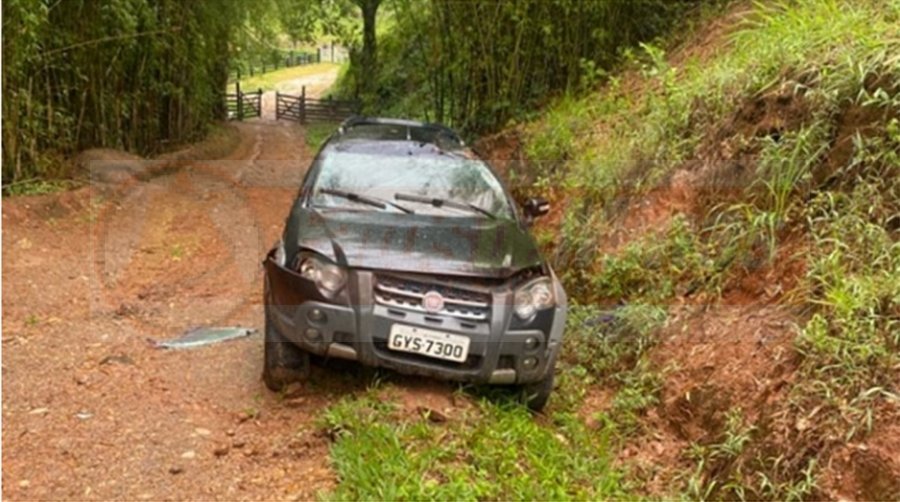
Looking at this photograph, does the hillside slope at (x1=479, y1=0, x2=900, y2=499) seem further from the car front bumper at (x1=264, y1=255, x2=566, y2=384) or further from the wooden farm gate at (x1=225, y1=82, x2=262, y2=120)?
the wooden farm gate at (x1=225, y1=82, x2=262, y2=120)

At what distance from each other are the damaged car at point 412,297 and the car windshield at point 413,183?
0.05m

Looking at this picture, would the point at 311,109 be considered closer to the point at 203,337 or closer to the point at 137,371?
the point at 203,337

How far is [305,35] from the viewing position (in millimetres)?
18984

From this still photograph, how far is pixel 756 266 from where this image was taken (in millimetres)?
3412

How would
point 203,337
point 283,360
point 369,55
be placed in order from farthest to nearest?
point 369,55, point 203,337, point 283,360

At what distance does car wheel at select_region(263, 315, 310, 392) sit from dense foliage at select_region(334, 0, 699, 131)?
4516 millimetres

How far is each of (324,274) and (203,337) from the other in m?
1.56

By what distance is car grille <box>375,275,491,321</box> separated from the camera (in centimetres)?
283

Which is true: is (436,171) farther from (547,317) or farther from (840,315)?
(840,315)

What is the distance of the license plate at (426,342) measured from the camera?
2787mm

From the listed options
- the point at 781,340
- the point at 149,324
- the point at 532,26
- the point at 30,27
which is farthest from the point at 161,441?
the point at 532,26

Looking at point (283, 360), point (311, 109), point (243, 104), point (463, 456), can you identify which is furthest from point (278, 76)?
point (463, 456)

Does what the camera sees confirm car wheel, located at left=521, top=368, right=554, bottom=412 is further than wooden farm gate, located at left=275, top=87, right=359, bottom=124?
No

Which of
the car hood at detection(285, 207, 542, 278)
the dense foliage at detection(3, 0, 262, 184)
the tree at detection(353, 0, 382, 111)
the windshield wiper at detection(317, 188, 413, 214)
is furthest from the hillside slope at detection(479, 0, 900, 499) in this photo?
the tree at detection(353, 0, 382, 111)
